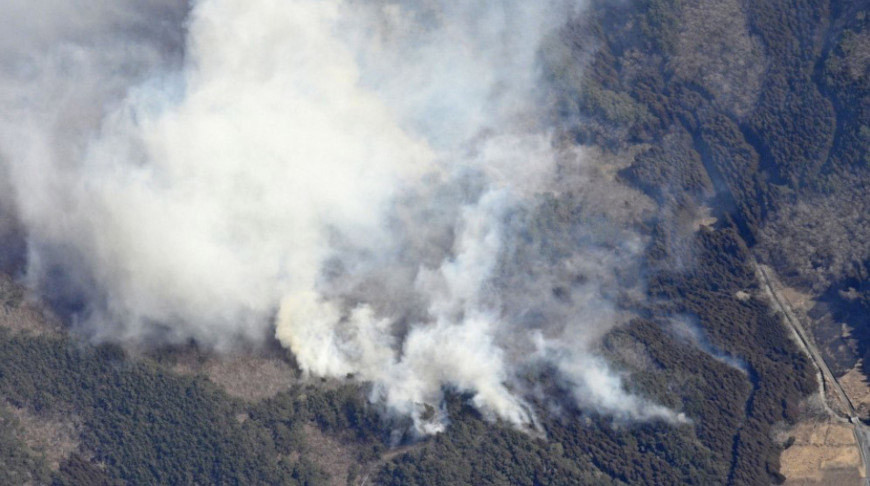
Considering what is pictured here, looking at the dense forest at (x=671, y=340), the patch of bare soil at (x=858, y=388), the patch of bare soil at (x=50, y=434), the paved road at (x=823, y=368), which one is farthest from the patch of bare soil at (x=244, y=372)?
the patch of bare soil at (x=858, y=388)

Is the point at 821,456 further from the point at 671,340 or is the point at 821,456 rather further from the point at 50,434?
the point at 50,434

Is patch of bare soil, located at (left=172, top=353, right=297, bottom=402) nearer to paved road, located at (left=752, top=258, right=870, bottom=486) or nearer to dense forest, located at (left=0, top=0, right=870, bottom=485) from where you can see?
dense forest, located at (left=0, top=0, right=870, bottom=485)

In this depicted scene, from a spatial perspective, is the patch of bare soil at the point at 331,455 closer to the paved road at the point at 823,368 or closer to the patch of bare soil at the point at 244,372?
the patch of bare soil at the point at 244,372

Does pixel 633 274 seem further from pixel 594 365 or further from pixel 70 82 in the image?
pixel 70 82

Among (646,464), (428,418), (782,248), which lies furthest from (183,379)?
(782,248)

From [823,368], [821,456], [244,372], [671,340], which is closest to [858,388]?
[823,368]

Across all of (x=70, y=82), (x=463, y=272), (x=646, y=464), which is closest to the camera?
(x=646, y=464)
